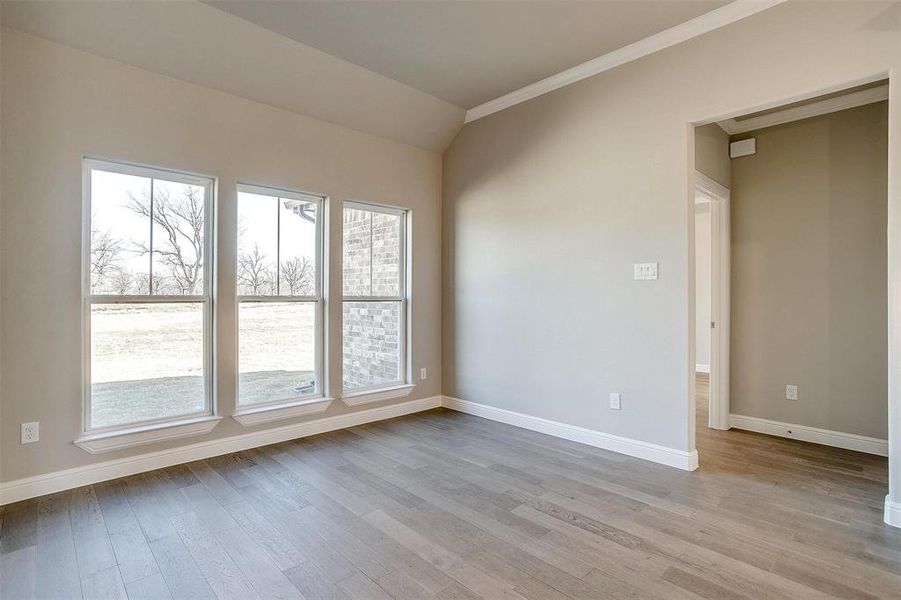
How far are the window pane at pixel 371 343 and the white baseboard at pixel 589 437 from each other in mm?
831

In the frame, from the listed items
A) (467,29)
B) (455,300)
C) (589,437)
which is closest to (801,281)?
(589,437)

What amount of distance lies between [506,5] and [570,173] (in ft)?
4.50

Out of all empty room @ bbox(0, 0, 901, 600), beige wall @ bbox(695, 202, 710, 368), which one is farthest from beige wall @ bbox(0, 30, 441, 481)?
beige wall @ bbox(695, 202, 710, 368)

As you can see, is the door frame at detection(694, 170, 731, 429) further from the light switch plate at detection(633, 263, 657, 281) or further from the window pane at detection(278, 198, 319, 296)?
the window pane at detection(278, 198, 319, 296)

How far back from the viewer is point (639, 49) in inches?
128

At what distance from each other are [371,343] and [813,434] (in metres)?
3.87

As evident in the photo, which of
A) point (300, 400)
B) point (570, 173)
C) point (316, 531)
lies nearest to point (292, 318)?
point (300, 400)

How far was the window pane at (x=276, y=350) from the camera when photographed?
11.7 ft

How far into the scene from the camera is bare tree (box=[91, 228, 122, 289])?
2904mm

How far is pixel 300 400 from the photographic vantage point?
3.85 meters

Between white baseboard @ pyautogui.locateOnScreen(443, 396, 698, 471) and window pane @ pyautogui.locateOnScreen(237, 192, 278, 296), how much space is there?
2259mm

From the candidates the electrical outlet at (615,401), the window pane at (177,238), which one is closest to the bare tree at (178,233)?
the window pane at (177,238)

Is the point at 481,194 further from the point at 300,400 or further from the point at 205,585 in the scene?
the point at 205,585

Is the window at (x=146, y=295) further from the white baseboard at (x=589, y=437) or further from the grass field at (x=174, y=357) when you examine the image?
the white baseboard at (x=589, y=437)
